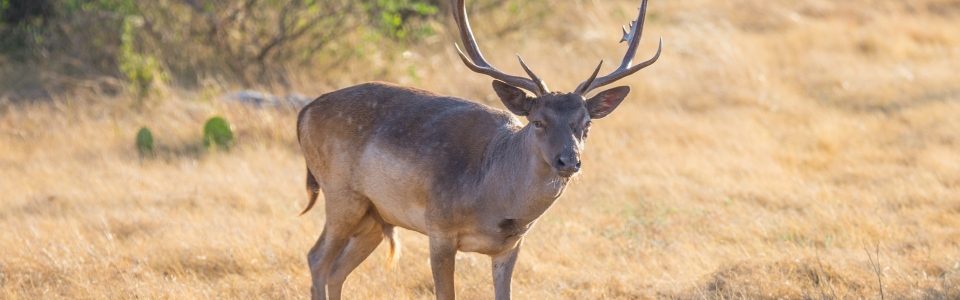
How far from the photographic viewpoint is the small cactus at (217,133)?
10305mm

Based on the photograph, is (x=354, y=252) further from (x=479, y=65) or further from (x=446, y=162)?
(x=479, y=65)

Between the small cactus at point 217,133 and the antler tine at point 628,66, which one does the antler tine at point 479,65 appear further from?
the small cactus at point 217,133

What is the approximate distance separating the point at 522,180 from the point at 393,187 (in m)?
0.88

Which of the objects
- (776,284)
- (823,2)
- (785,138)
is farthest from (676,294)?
(823,2)

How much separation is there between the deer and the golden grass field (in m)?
0.76

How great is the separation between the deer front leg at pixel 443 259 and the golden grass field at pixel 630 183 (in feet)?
3.67

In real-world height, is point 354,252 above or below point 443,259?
below

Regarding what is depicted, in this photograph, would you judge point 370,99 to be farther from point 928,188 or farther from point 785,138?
point 785,138

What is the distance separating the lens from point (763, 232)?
761 centimetres

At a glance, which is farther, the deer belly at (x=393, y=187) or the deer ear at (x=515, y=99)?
the deer belly at (x=393, y=187)

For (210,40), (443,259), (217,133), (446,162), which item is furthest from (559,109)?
(210,40)

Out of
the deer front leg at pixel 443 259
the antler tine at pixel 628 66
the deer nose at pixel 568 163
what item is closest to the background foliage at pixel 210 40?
the antler tine at pixel 628 66

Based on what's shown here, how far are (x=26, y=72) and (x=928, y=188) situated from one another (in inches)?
435

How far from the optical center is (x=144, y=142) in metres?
10.3
